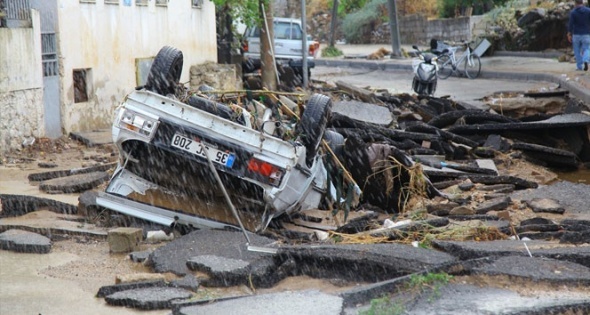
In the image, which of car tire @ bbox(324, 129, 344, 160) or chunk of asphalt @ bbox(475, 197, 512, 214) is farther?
chunk of asphalt @ bbox(475, 197, 512, 214)

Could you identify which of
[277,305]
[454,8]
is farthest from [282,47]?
[277,305]

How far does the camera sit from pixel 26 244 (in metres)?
8.03

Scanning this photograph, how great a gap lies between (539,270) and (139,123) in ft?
12.2

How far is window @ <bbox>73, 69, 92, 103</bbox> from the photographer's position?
54.8 ft

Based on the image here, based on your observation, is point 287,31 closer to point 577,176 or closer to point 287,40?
point 287,40

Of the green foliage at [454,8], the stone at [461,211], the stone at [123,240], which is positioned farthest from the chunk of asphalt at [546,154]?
the green foliage at [454,8]

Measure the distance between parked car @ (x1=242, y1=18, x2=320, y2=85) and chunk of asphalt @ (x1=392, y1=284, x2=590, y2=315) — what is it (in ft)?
68.1

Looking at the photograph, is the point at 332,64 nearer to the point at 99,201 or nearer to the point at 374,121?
the point at 374,121

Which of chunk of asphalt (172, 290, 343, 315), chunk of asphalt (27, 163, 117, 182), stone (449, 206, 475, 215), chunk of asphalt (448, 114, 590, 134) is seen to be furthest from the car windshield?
chunk of asphalt (172, 290, 343, 315)

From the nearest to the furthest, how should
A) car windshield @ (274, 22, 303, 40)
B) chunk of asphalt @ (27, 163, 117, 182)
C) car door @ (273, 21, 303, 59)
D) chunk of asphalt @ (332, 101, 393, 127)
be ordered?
chunk of asphalt @ (27, 163, 117, 182), chunk of asphalt @ (332, 101, 393, 127), car door @ (273, 21, 303, 59), car windshield @ (274, 22, 303, 40)

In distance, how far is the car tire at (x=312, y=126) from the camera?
28.6 feet

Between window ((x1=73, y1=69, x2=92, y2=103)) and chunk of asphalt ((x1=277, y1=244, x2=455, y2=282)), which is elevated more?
window ((x1=73, y1=69, x2=92, y2=103))

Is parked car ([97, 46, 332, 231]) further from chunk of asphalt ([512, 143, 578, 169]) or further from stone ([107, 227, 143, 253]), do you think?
chunk of asphalt ([512, 143, 578, 169])

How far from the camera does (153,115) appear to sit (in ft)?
27.3
